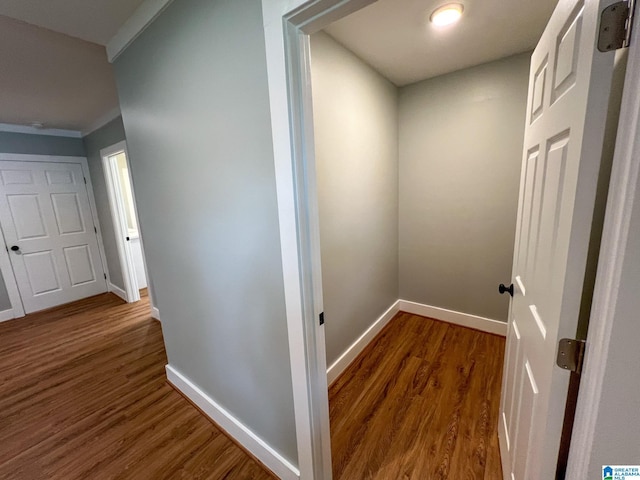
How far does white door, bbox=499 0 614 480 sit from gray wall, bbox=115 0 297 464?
0.85m

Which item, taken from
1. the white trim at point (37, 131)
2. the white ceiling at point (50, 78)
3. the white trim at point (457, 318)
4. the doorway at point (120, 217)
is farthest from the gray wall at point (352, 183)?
the white trim at point (37, 131)

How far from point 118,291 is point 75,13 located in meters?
3.69

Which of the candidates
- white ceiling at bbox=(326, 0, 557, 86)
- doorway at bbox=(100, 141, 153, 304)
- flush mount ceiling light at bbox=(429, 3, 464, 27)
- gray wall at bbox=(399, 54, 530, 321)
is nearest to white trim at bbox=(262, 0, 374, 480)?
white ceiling at bbox=(326, 0, 557, 86)

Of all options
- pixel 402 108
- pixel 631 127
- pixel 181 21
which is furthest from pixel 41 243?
pixel 631 127

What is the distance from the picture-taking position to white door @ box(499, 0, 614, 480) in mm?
538

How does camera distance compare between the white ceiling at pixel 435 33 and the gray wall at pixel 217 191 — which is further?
the white ceiling at pixel 435 33

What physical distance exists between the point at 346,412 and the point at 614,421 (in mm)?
1397

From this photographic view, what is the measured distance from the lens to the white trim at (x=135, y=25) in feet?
3.97

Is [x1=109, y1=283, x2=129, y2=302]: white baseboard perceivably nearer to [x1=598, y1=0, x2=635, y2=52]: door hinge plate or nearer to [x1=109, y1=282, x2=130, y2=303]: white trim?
[x1=109, y1=282, x2=130, y2=303]: white trim

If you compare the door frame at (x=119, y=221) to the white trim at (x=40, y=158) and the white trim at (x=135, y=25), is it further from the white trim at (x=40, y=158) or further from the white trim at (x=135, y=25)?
the white trim at (x=135, y=25)

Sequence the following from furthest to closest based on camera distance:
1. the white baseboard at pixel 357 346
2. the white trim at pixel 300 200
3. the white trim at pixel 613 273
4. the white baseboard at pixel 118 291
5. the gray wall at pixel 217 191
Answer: the white baseboard at pixel 118 291
the white baseboard at pixel 357 346
the gray wall at pixel 217 191
the white trim at pixel 300 200
the white trim at pixel 613 273

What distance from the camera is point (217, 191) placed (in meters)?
1.20

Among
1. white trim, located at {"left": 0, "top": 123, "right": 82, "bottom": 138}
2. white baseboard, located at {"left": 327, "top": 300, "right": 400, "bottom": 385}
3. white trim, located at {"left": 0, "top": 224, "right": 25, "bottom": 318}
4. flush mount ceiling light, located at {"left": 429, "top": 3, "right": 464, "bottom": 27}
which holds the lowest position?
white baseboard, located at {"left": 327, "top": 300, "right": 400, "bottom": 385}

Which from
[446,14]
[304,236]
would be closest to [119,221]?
[304,236]
